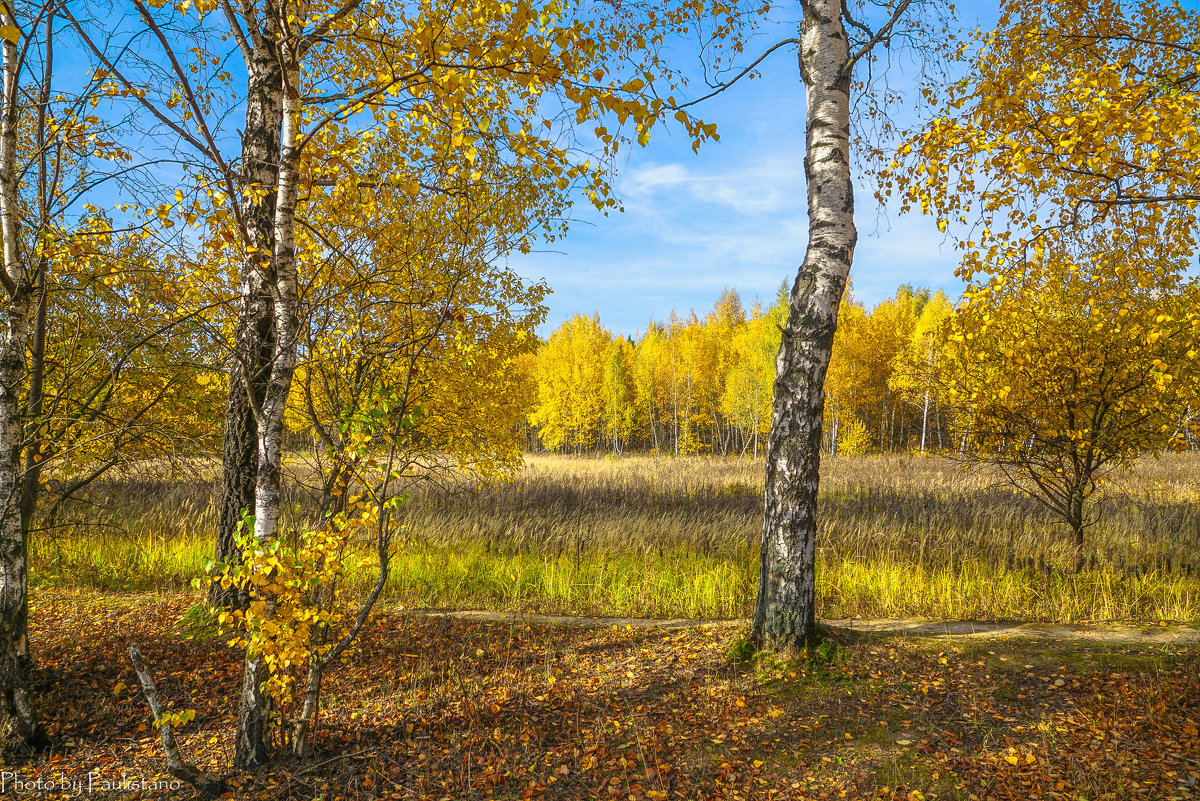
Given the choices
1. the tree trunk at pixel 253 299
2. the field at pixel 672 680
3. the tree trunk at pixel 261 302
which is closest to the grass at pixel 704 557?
the field at pixel 672 680

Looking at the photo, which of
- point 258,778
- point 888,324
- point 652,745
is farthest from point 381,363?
point 888,324

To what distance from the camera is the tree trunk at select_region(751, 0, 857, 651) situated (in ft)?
11.6

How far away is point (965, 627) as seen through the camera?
14.8ft

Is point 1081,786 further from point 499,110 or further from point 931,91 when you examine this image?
point 499,110

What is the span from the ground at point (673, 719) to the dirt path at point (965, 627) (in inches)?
5.4

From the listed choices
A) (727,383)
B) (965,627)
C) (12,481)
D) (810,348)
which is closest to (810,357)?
(810,348)

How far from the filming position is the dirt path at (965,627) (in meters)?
4.19

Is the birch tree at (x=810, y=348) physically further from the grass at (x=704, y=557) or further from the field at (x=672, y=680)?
the grass at (x=704, y=557)

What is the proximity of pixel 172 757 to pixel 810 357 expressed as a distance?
12.9 ft

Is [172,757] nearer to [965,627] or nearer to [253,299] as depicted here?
[253,299]

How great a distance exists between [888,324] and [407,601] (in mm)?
31650

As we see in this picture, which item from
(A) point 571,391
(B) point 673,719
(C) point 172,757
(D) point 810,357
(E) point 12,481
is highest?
(A) point 571,391

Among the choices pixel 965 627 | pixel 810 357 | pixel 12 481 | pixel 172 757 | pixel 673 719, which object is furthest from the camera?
pixel 965 627

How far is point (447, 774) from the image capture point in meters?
2.79
